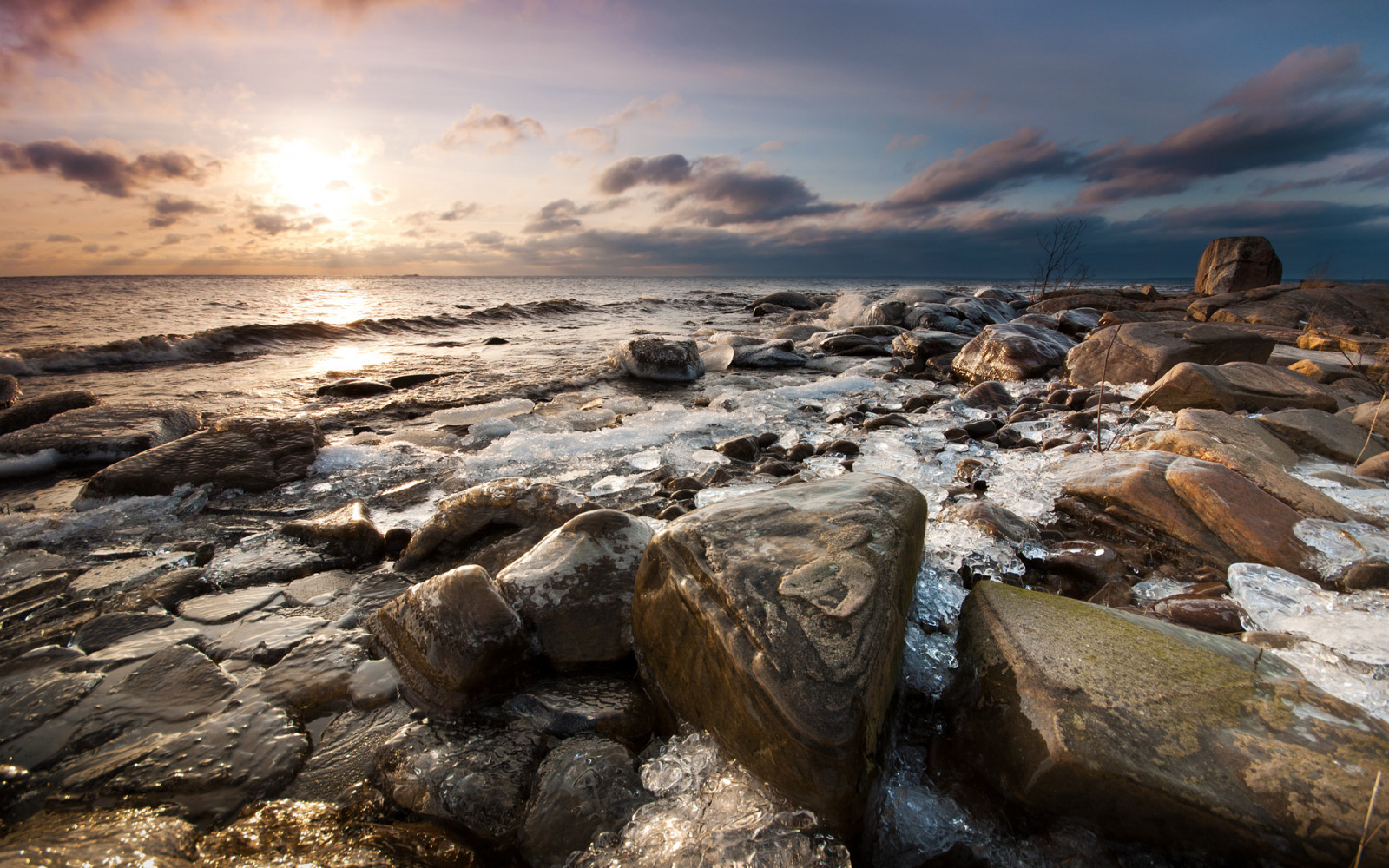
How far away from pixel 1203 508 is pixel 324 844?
360cm

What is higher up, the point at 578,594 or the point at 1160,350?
the point at 1160,350

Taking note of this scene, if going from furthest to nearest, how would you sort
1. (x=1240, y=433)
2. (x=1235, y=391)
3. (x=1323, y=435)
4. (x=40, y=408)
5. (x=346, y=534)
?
1. (x=40, y=408)
2. (x=1235, y=391)
3. (x=1323, y=435)
4. (x=1240, y=433)
5. (x=346, y=534)

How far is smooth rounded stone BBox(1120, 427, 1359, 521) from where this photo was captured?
2590 millimetres

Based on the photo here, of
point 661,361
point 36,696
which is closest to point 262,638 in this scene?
point 36,696

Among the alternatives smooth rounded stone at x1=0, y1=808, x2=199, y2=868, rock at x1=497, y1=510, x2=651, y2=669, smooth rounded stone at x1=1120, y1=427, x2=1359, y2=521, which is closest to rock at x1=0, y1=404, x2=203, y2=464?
smooth rounded stone at x1=0, y1=808, x2=199, y2=868

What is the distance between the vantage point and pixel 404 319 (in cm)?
1522

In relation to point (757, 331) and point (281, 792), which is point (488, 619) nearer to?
point (281, 792)

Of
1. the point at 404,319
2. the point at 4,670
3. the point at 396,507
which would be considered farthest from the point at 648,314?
the point at 4,670

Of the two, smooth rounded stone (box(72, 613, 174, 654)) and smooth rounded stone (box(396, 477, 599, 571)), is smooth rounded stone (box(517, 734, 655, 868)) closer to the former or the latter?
smooth rounded stone (box(396, 477, 599, 571))

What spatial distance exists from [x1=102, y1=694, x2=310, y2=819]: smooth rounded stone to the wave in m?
11.6

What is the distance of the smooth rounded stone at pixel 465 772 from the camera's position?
4.73 ft

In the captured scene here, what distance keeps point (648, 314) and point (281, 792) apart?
20.0 m

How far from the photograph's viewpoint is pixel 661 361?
8.52m

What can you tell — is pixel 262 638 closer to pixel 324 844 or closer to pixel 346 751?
pixel 346 751
